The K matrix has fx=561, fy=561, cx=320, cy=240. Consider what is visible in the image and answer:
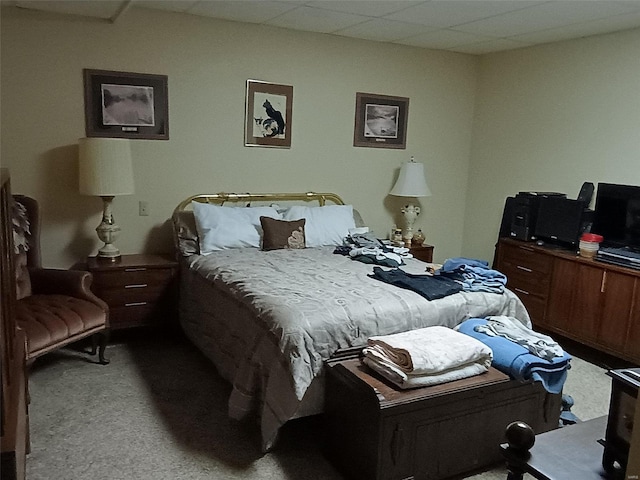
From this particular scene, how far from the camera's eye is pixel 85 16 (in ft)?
12.9

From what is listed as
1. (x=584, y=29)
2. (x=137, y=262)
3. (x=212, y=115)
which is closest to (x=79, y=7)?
(x=212, y=115)

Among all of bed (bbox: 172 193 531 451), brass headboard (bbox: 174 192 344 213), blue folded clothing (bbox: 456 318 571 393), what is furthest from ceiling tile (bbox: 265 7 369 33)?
blue folded clothing (bbox: 456 318 571 393)

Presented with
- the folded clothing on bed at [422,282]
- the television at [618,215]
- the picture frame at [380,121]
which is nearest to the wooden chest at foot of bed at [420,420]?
the folded clothing on bed at [422,282]

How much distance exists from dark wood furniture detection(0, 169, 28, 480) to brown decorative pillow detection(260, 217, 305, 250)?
2.07 meters

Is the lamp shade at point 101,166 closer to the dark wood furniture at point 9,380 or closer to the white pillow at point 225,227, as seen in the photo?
the white pillow at point 225,227

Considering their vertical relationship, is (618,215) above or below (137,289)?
above

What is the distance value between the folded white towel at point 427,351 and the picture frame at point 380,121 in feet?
8.94

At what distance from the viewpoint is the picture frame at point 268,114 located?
456 cm

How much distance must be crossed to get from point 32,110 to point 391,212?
3143mm

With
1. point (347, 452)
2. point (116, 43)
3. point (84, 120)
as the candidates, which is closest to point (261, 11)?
point (116, 43)

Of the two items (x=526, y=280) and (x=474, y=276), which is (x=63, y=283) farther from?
(x=526, y=280)

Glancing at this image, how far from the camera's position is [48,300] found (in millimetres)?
3498

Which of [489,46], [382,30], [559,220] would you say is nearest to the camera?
[559,220]

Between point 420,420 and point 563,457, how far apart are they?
916 mm
